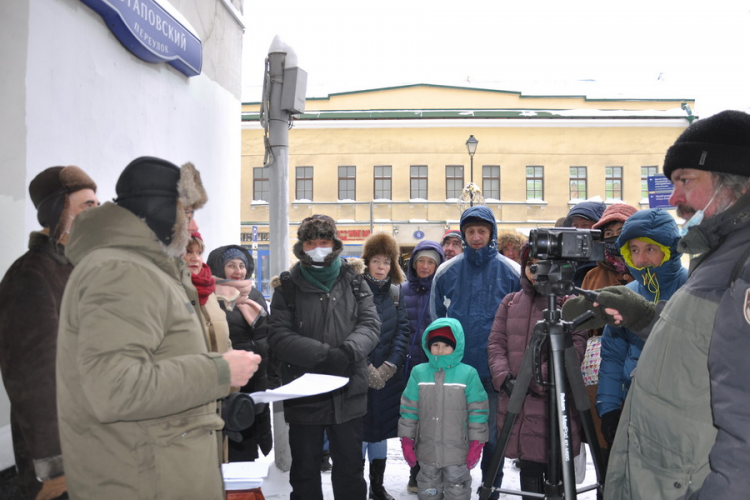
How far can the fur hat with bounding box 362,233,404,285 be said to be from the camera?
4.54m

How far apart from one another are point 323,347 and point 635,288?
166 cm

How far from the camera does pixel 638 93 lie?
2639cm

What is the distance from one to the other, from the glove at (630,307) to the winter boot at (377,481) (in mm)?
2339

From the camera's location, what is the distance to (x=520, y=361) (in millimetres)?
3424

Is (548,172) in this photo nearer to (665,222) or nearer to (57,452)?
(665,222)

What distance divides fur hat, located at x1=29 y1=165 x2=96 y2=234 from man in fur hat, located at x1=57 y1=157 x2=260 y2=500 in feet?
2.68

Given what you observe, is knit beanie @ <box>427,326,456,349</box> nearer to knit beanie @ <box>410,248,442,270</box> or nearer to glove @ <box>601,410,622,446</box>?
glove @ <box>601,410,622,446</box>

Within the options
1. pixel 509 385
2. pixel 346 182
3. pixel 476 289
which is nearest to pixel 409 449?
pixel 509 385

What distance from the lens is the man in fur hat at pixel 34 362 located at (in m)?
2.07

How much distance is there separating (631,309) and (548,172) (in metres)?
23.7

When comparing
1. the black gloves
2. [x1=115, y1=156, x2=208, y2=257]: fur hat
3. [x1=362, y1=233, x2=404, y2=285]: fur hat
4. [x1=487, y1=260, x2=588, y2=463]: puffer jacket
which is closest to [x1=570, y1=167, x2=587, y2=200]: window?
[x1=362, y1=233, x2=404, y2=285]: fur hat

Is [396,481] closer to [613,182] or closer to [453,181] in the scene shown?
[453,181]

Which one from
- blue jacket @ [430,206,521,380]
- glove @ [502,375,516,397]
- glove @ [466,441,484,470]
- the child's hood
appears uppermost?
blue jacket @ [430,206,521,380]

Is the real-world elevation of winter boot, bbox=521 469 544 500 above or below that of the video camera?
below
